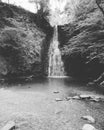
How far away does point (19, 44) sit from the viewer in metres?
11.3

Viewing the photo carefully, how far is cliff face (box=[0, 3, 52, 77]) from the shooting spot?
10570 millimetres

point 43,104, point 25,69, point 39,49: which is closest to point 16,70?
point 25,69

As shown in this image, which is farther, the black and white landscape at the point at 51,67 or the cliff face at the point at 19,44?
the cliff face at the point at 19,44

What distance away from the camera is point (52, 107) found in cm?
536

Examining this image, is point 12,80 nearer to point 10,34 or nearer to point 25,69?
point 25,69

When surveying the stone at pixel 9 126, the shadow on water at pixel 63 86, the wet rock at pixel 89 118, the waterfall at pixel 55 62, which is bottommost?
the wet rock at pixel 89 118

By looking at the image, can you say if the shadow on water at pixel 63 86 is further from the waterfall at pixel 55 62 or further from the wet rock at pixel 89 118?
the waterfall at pixel 55 62

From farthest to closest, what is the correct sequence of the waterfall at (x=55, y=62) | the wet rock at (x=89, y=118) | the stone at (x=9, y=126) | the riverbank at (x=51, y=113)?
the waterfall at (x=55, y=62) → the wet rock at (x=89, y=118) → the riverbank at (x=51, y=113) → the stone at (x=9, y=126)

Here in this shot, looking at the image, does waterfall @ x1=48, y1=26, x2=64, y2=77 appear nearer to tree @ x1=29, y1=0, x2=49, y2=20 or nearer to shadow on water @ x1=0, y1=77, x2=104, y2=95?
shadow on water @ x1=0, y1=77, x2=104, y2=95

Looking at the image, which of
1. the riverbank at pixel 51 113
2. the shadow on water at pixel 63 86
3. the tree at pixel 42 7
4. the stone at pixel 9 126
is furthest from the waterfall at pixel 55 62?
the stone at pixel 9 126

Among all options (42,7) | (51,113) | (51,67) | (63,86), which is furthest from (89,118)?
(42,7)

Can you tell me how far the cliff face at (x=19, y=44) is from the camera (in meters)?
10.6

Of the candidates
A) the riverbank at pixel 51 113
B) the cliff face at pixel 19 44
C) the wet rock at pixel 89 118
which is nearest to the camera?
the riverbank at pixel 51 113

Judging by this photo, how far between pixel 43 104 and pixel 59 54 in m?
9.49
